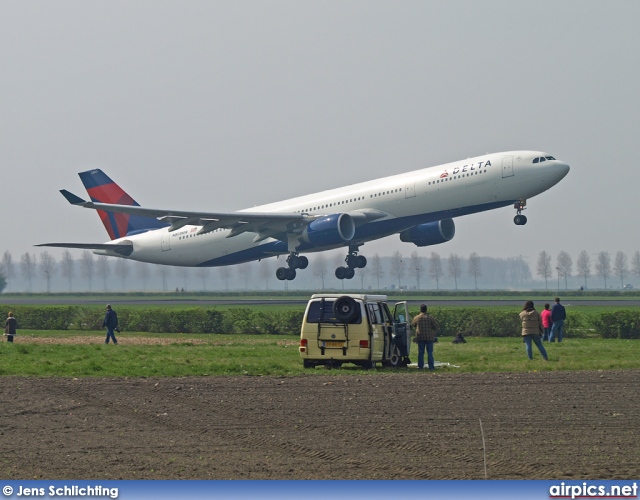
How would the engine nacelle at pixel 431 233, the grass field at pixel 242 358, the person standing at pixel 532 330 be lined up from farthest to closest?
1. the engine nacelle at pixel 431 233
2. the person standing at pixel 532 330
3. the grass field at pixel 242 358

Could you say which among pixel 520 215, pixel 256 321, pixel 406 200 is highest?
pixel 406 200

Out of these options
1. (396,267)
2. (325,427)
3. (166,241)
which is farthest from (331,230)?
(396,267)

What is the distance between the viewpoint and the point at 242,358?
2766cm

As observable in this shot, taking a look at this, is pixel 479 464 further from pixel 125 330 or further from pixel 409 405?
pixel 125 330

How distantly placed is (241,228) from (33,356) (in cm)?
2939

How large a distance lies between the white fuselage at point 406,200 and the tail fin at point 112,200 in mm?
4690

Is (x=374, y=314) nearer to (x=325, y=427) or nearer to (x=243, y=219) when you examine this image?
(x=325, y=427)

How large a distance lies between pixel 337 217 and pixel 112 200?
22586 mm

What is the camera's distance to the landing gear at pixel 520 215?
47.9 metres

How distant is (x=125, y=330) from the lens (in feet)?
152

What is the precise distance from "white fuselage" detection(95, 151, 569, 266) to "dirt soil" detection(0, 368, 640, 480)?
25.1 metres

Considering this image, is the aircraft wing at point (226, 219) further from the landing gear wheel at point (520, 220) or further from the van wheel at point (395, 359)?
the van wheel at point (395, 359)

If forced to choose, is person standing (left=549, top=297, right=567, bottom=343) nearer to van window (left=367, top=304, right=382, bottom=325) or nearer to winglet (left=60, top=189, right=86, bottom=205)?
van window (left=367, top=304, right=382, bottom=325)

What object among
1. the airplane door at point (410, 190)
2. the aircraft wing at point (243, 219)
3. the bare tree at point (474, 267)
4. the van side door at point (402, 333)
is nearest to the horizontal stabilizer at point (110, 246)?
the aircraft wing at point (243, 219)
